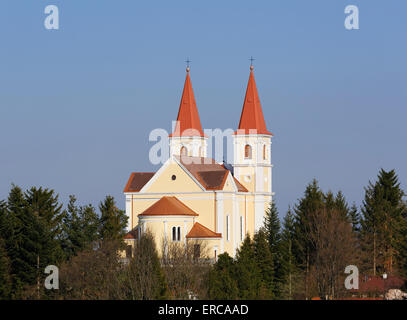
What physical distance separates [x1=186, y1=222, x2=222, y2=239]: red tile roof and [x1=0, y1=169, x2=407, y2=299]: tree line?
1.82 metres

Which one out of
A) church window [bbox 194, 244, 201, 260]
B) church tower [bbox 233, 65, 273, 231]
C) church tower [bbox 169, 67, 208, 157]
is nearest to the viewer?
church window [bbox 194, 244, 201, 260]

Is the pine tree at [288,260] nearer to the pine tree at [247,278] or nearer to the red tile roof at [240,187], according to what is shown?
the pine tree at [247,278]

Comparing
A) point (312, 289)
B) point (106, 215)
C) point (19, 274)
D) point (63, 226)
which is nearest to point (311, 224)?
point (312, 289)

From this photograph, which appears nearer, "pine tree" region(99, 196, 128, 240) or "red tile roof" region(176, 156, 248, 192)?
"pine tree" region(99, 196, 128, 240)

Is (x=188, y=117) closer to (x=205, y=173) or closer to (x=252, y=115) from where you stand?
(x=252, y=115)

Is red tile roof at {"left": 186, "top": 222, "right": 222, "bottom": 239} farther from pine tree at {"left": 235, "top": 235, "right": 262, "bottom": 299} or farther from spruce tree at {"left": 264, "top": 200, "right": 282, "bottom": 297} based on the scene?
pine tree at {"left": 235, "top": 235, "right": 262, "bottom": 299}

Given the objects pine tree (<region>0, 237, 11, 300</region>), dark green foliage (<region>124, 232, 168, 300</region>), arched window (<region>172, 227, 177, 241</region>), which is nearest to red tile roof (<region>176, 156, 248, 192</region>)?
arched window (<region>172, 227, 177, 241</region>)

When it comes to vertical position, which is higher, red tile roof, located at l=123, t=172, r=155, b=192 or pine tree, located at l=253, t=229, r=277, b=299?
red tile roof, located at l=123, t=172, r=155, b=192

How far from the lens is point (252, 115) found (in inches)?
3366

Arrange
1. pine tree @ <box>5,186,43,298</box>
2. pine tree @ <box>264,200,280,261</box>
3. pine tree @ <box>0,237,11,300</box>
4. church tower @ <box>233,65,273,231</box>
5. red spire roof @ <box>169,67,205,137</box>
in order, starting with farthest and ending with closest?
red spire roof @ <box>169,67,205,137</box>
church tower @ <box>233,65,273,231</box>
pine tree @ <box>264,200,280,261</box>
pine tree @ <box>5,186,43,298</box>
pine tree @ <box>0,237,11,300</box>

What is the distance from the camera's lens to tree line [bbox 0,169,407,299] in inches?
2026

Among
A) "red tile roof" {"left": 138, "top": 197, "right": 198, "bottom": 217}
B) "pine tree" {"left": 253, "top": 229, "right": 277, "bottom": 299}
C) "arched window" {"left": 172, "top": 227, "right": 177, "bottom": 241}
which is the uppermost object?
"red tile roof" {"left": 138, "top": 197, "right": 198, "bottom": 217}
